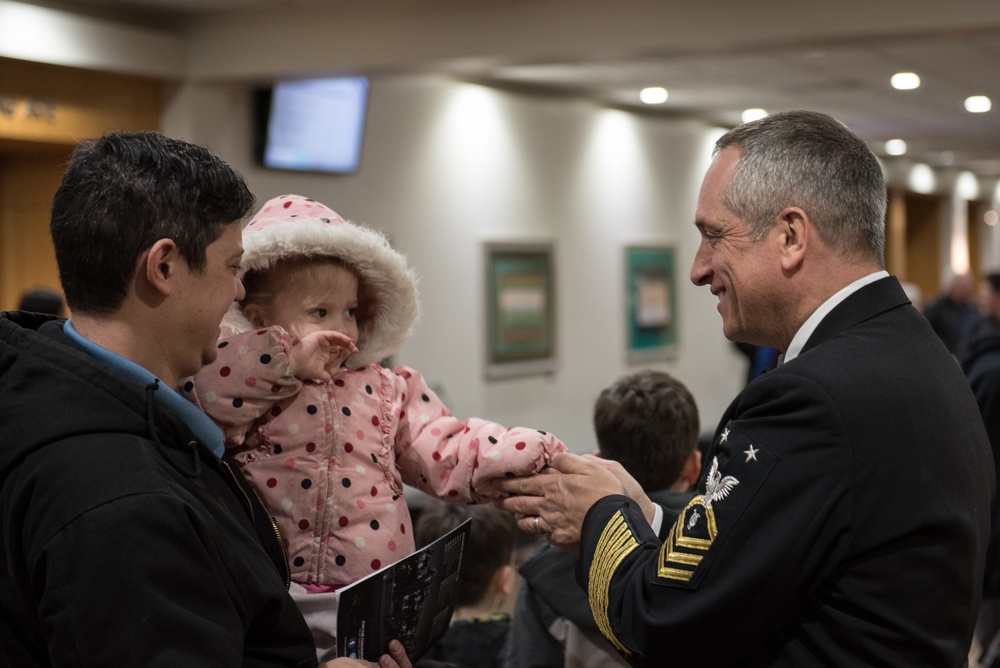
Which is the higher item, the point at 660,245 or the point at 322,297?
the point at 660,245

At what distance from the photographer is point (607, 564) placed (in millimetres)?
1688

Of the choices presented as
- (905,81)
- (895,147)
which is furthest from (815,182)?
(895,147)

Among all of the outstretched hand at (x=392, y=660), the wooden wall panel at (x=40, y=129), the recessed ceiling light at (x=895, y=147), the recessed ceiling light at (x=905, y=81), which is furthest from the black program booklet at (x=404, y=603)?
the recessed ceiling light at (x=895, y=147)

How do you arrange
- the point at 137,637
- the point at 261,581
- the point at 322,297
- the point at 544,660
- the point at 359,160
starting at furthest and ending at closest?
1. the point at 359,160
2. the point at 544,660
3. the point at 322,297
4. the point at 261,581
5. the point at 137,637

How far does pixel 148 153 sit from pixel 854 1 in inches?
162

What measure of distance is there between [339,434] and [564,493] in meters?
0.42

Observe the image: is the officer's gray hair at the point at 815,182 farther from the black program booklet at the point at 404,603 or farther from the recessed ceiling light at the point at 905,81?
the recessed ceiling light at the point at 905,81

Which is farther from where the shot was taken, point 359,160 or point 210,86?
point 359,160

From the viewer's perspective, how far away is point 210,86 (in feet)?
19.3

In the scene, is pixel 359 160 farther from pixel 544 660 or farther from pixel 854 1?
pixel 544 660

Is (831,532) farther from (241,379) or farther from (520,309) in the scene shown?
(520,309)

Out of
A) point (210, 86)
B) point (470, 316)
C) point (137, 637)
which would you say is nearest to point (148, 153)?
point (137, 637)

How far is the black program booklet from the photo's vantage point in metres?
1.67

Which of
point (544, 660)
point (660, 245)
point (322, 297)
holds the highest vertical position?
point (660, 245)
